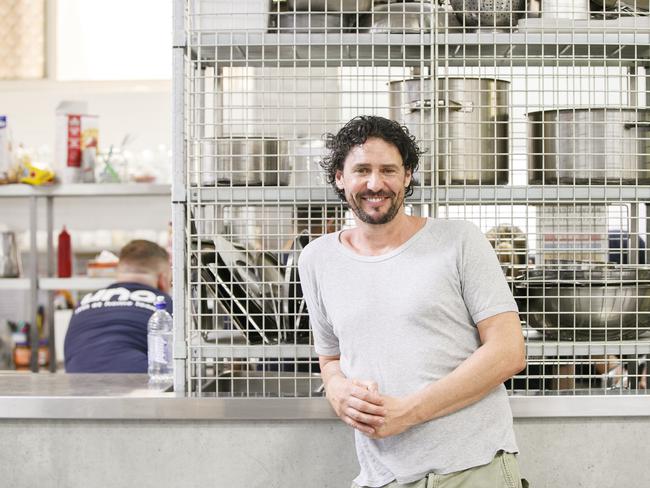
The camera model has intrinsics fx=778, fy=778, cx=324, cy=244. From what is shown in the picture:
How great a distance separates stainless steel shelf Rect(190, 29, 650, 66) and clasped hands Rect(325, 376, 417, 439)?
818 mm

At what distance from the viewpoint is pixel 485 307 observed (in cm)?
156

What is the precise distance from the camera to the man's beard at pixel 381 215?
1593 mm

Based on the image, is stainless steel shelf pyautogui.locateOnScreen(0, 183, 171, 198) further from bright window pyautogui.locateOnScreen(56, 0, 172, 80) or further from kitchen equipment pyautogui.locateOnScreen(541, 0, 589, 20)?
kitchen equipment pyautogui.locateOnScreen(541, 0, 589, 20)

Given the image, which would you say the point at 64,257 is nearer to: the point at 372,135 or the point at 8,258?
the point at 8,258

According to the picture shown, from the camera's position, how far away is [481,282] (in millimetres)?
1563

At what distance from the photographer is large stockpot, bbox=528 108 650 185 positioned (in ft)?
6.26

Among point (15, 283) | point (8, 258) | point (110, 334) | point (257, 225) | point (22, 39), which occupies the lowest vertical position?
point (110, 334)

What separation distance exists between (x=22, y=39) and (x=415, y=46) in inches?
127

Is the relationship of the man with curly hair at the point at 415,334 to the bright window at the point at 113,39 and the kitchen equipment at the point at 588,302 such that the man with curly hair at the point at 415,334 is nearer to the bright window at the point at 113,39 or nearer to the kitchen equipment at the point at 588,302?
the kitchen equipment at the point at 588,302

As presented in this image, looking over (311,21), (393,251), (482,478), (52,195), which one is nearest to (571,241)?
(393,251)

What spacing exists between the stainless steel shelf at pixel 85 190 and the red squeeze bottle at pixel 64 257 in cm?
31

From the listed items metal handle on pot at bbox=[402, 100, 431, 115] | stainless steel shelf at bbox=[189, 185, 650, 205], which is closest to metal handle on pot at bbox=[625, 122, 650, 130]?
stainless steel shelf at bbox=[189, 185, 650, 205]

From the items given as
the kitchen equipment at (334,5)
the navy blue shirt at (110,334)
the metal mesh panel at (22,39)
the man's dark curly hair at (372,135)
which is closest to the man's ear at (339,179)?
the man's dark curly hair at (372,135)

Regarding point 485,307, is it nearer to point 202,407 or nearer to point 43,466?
point 202,407
